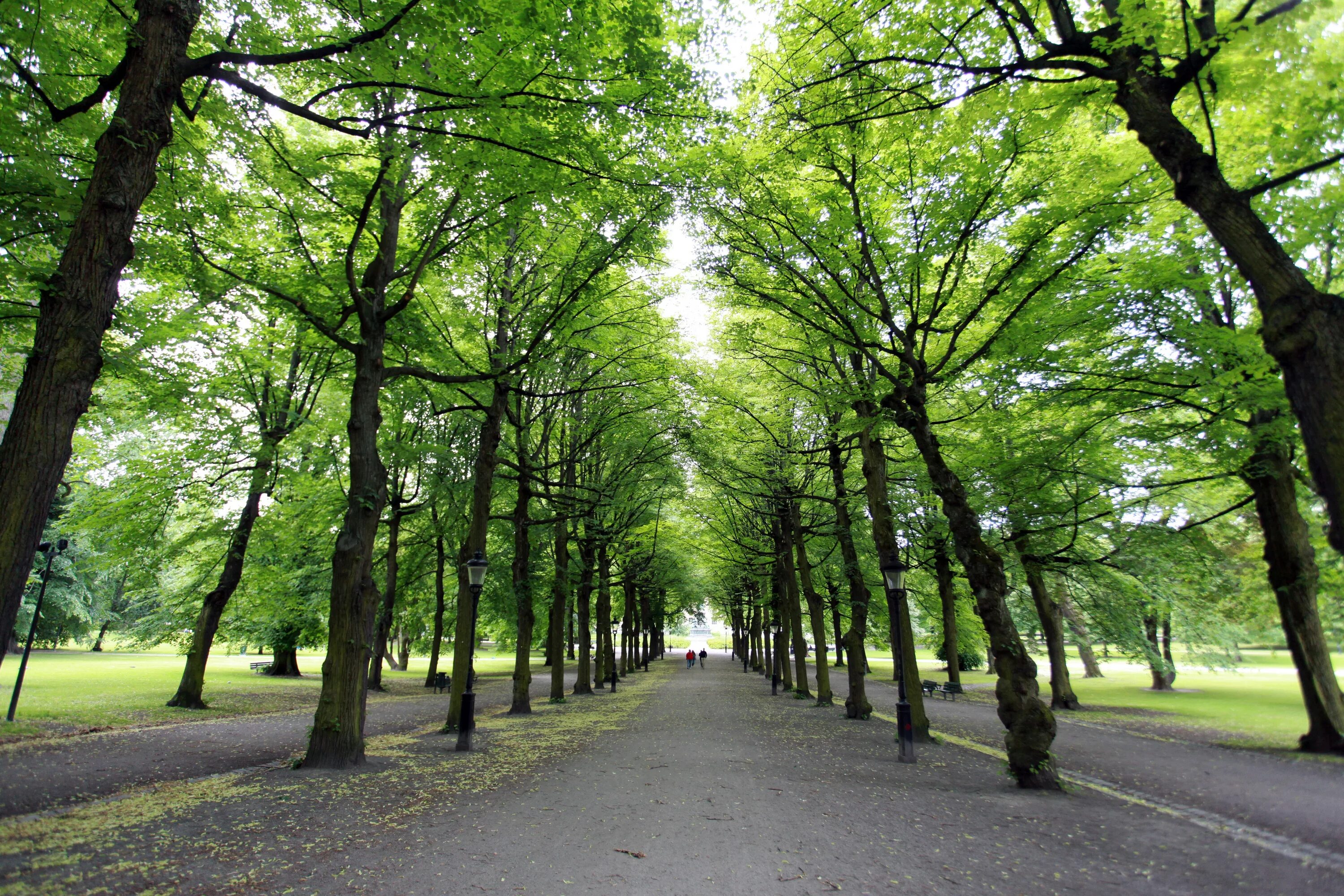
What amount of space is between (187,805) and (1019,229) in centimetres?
1289

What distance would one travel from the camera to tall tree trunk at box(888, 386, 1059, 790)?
26.3ft

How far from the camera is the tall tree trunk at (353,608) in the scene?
8.70 metres

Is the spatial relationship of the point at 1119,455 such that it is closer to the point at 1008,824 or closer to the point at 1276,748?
the point at 1276,748

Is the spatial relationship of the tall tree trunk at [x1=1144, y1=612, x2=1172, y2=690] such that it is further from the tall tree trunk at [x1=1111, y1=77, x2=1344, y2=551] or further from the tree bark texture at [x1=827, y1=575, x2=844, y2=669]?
the tall tree trunk at [x1=1111, y1=77, x2=1344, y2=551]

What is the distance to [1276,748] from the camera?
12.0 m

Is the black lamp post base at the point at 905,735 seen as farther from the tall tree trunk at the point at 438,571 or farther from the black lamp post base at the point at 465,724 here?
the tall tree trunk at the point at 438,571

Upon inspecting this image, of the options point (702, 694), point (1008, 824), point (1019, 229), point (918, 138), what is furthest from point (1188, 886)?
point (702, 694)

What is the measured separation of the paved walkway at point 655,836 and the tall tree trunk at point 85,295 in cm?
273

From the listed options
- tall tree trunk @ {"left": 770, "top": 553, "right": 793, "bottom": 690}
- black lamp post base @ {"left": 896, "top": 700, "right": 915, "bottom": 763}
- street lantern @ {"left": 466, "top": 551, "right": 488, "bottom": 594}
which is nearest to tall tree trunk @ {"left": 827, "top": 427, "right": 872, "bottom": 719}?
black lamp post base @ {"left": 896, "top": 700, "right": 915, "bottom": 763}

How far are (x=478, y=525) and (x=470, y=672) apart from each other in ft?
10.2

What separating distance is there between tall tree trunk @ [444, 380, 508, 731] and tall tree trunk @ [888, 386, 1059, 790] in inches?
349

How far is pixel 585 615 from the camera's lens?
2347 centimetres

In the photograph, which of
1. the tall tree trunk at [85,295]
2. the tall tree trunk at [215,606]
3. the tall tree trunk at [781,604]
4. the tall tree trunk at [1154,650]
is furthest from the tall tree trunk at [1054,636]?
the tall tree trunk at [215,606]

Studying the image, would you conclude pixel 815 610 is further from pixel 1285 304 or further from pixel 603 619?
pixel 1285 304
